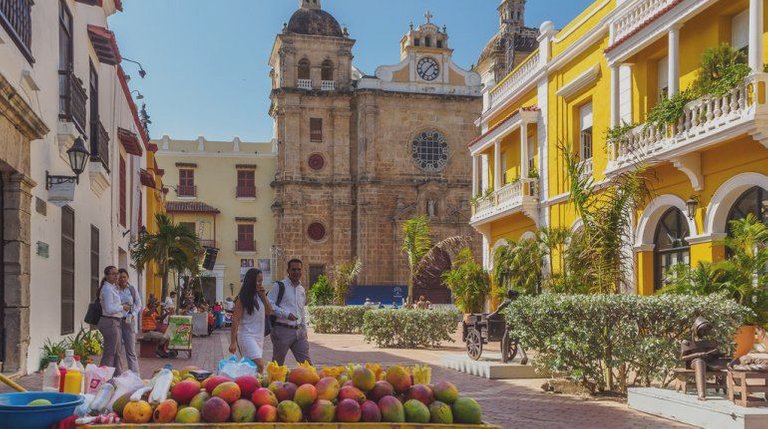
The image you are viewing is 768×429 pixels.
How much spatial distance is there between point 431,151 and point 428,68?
4.87 meters

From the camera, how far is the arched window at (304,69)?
48500mm

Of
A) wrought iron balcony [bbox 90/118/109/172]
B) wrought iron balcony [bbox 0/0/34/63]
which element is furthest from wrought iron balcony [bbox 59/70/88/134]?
wrought iron balcony [bbox 0/0/34/63]

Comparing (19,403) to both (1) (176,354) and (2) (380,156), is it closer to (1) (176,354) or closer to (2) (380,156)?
(1) (176,354)

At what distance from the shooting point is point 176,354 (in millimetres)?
Answer: 17406

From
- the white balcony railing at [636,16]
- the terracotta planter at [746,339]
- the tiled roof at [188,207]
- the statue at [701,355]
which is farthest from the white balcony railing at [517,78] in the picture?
the tiled roof at [188,207]

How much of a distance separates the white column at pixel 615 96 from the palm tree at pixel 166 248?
13.2 m

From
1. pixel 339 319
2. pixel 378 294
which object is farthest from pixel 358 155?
pixel 339 319

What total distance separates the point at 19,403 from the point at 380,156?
1754 inches

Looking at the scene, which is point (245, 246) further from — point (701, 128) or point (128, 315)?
point (128, 315)

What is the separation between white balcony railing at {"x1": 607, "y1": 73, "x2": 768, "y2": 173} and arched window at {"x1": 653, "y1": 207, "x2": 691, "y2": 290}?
1341mm

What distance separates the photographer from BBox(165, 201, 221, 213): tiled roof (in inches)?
1946

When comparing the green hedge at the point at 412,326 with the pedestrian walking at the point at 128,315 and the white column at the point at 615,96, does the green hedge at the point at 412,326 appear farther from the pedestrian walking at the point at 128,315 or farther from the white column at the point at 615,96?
the pedestrian walking at the point at 128,315

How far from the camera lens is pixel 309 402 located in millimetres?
4609

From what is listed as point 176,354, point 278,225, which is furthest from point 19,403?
point 278,225
